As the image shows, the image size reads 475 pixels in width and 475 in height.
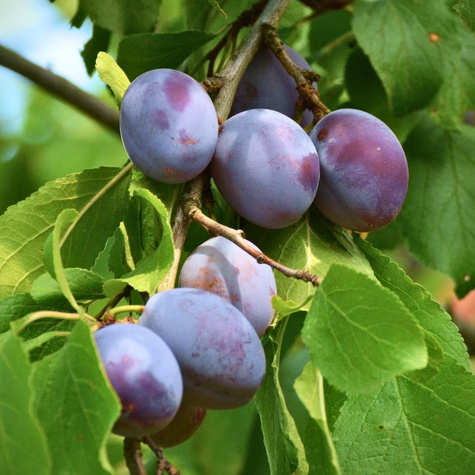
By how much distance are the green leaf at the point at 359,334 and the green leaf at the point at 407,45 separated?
478 mm

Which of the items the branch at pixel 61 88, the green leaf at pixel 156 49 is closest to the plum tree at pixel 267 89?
the green leaf at pixel 156 49

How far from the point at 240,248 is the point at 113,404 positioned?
0.23 meters

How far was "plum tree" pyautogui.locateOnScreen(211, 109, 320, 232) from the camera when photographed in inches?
28.9

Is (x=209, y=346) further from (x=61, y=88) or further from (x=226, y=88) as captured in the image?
(x=61, y=88)

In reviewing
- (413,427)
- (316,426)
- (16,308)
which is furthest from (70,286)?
(413,427)

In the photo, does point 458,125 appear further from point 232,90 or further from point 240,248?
point 240,248

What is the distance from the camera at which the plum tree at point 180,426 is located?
2.10 ft

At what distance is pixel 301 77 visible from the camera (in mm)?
886

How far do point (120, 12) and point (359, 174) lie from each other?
19.5 inches

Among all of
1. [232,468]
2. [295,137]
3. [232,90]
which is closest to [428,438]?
[295,137]

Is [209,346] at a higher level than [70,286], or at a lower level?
higher

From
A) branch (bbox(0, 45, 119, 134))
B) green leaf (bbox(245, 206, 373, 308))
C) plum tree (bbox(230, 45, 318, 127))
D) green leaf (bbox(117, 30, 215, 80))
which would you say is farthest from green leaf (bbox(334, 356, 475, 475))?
branch (bbox(0, 45, 119, 134))

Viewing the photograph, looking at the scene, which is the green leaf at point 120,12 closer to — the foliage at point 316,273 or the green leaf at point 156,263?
the foliage at point 316,273

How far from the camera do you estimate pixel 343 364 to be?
0.59 meters
